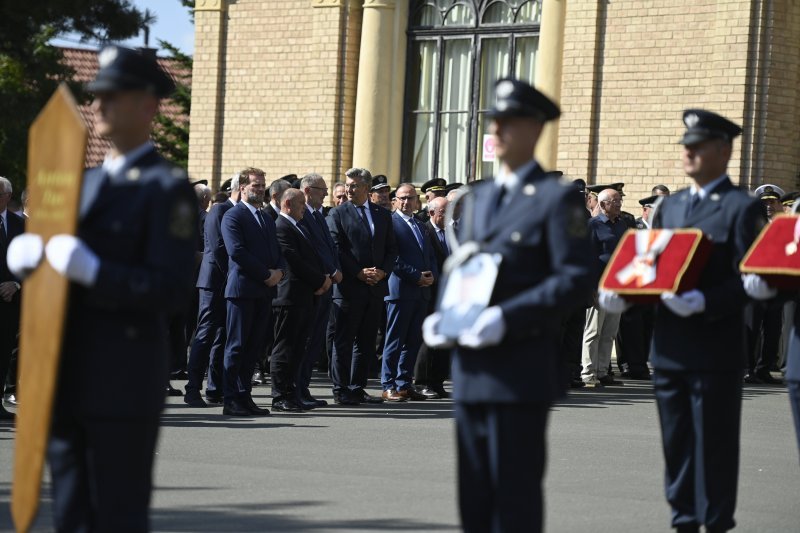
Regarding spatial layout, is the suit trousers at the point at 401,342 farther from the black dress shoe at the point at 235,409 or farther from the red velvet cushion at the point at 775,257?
the red velvet cushion at the point at 775,257

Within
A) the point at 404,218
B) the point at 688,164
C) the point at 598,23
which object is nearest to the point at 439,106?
the point at 598,23

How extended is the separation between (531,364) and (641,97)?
16.2 m

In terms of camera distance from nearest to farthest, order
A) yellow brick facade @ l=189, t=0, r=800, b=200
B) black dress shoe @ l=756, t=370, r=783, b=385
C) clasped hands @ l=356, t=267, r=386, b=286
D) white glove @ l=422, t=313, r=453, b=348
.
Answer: white glove @ l=422, t=313, r=453, b=348
clasped hands @ l=356, t=267, r=386, b=286
black dress shoe @ l=756, t=370, r=783, b=385
yellow brick facade @ l=189, t=0, r=800, b=200

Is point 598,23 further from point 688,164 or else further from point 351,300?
point 688,164

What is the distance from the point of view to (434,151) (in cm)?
2498

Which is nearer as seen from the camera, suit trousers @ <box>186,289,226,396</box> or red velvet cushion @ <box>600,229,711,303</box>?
red velvet cushion @ <box>600,229,711,303</box>

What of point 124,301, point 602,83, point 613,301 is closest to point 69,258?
point 124,301

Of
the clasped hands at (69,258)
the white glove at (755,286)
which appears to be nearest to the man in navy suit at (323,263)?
the white glove at (755,286)

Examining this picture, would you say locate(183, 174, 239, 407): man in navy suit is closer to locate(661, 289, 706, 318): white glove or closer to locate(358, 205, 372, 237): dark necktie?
locate(358, 205, 372, 237): dark necktie

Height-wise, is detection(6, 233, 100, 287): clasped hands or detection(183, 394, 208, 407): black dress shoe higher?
detection(6, 233, 100, 287): clasped hands

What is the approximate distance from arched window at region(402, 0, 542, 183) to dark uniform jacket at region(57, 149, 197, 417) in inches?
712

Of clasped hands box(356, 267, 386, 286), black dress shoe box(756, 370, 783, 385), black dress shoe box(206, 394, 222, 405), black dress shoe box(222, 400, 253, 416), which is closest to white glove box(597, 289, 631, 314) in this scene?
black dress shoe box(222, 400, 253, 416)

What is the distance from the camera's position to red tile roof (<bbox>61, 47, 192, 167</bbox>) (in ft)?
154

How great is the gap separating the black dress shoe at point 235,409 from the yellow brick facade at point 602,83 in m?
9.38
